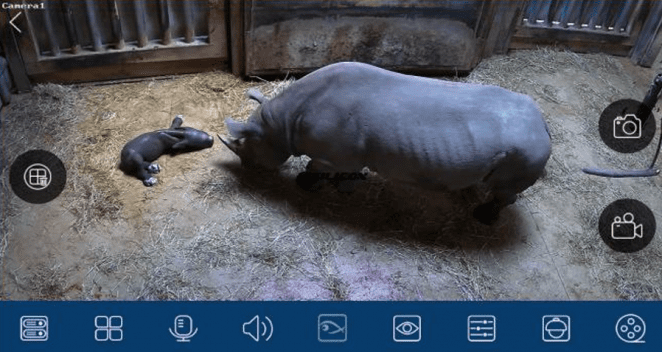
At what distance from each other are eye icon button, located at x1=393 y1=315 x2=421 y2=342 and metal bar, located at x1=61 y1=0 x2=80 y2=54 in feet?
10.9

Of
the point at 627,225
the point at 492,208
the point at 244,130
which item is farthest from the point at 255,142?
the point at 627,225

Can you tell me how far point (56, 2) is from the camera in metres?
4.55

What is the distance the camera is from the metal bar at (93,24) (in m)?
4.63

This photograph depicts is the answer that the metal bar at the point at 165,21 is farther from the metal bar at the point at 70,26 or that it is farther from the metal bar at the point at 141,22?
the metal bar at the point at 70,26

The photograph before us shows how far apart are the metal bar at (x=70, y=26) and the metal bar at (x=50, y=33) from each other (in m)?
0.10

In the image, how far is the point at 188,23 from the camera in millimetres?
4980

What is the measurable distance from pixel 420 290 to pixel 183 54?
2711mm

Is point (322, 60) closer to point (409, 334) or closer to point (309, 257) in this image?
point (309, 257)

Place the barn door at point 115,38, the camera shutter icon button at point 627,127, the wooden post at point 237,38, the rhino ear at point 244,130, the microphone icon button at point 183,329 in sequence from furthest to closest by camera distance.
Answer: the camera shutter icon button at point 627,127
the wooden post at point 237,38
the barn door at point 115,38
the rhino ear at point 244,130
the microphone icon button at point 183,329

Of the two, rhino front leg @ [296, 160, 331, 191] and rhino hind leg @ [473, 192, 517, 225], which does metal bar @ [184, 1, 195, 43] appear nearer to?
rhino front leg @ [296, 160, 331, 191]

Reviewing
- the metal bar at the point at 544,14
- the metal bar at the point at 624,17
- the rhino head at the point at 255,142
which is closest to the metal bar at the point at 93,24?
the rhino head at the point at 255,142

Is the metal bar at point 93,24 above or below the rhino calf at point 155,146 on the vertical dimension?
above

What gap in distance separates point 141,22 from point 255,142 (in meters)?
1.44

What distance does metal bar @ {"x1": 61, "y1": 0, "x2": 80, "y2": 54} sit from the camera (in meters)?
4.58
